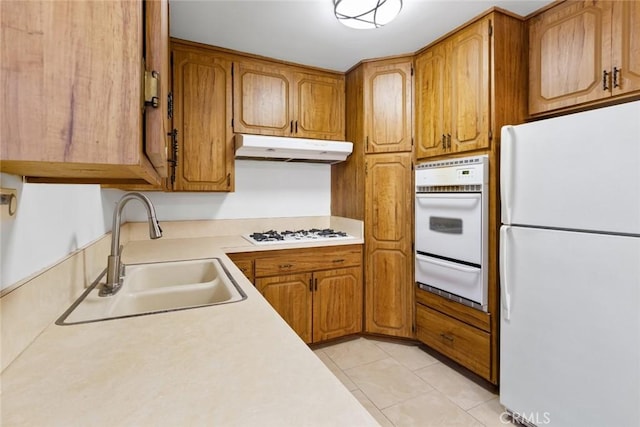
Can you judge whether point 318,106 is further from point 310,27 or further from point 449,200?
point 449,200

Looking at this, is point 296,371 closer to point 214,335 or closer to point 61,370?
point 214,335

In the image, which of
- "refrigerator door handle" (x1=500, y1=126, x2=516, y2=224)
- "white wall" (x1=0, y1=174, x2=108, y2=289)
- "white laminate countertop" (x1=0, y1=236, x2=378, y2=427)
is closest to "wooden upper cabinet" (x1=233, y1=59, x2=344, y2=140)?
"refrigerator door handle" (x1=500, y1=126, x2=516, y2=224)

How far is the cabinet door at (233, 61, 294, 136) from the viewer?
2398 millimetres

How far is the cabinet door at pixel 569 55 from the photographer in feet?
5.23

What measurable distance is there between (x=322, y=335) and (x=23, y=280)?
2.10 metres

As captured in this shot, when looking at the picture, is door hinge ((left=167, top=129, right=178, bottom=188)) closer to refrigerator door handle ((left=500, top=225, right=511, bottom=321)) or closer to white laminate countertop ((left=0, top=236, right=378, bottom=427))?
white laminate countertop ((left=0, top=236, right=378, bottom=427))

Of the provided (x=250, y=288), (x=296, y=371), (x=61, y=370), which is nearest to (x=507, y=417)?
(x=250, y=288)


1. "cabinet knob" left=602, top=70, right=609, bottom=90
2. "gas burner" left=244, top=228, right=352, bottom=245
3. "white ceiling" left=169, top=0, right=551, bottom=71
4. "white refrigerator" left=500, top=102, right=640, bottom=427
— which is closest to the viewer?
"white refrigerator" left=500, top=102, right=640, bottom=427

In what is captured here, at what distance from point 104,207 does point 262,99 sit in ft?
4.84

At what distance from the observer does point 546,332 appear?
147cm

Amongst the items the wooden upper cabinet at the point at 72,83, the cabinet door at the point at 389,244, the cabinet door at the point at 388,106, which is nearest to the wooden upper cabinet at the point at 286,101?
the cabinet door at the point at 388,106

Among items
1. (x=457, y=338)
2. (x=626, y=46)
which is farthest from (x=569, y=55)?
(x=457, y=338)

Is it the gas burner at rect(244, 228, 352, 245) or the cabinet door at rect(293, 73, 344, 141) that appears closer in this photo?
the gas burner at rect(244, 228, 352, 245)

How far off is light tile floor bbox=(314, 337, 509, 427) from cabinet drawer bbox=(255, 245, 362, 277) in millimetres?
686
